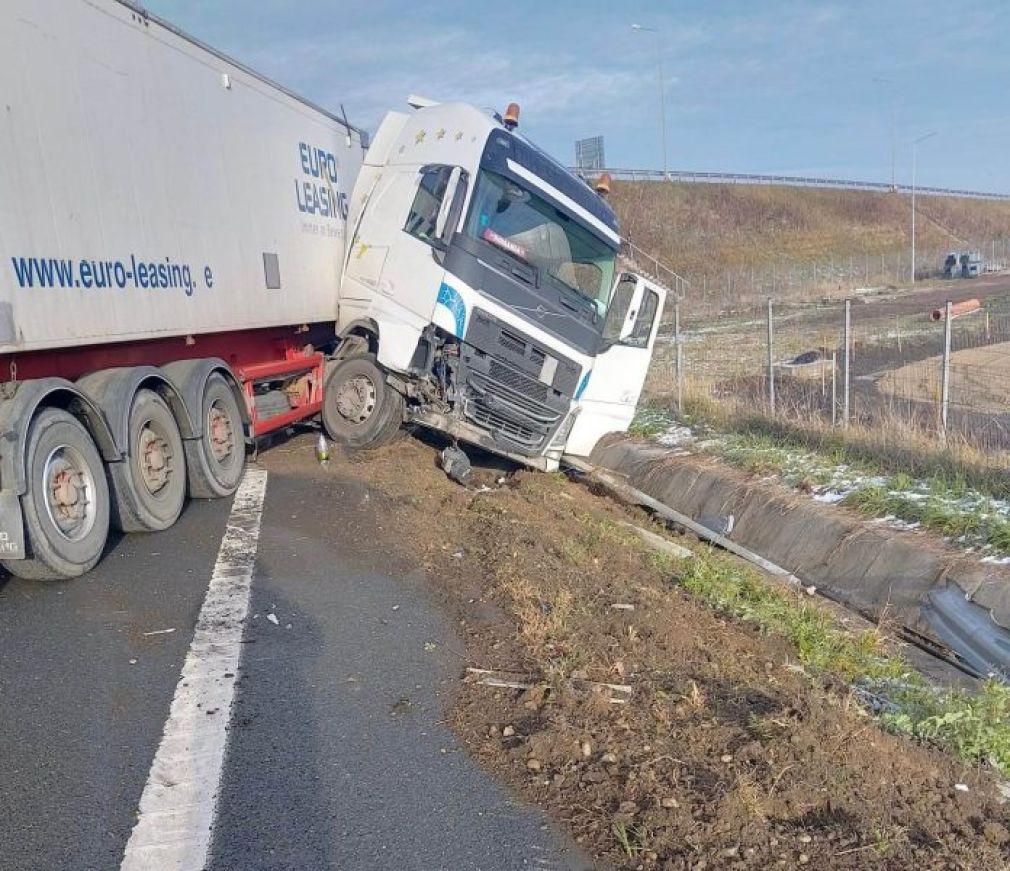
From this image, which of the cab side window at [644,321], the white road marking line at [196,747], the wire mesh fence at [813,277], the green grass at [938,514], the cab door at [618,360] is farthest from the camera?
the wire mesh fence at [813,277]

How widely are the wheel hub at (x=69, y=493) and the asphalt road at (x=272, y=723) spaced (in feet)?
1.08

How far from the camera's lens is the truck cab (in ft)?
27.7

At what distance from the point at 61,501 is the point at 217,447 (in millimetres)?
2459

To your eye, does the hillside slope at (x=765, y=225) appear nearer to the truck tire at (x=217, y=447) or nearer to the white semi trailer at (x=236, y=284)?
the white semi trailer at (x=236, y=284)

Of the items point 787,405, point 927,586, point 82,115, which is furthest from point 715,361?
A: point 82,115

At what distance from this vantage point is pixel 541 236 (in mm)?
8805

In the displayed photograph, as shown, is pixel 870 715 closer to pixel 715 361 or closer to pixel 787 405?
pixel 787 405

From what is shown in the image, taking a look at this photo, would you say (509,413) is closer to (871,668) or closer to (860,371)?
(871,668)

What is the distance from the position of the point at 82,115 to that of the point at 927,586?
6.96 m

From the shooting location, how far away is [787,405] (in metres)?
13.2

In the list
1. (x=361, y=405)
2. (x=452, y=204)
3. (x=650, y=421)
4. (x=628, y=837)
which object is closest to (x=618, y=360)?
(x=452, y=204)

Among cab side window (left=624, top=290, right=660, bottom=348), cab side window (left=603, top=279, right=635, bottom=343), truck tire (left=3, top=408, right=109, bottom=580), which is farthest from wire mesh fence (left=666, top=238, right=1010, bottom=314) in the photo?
truck tire (left=3, top=408, right=109, bottom=580)

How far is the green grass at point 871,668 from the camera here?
3955 millimetres

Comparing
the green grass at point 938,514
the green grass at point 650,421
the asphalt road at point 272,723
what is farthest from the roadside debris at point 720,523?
the asphalt road at point 272,723
